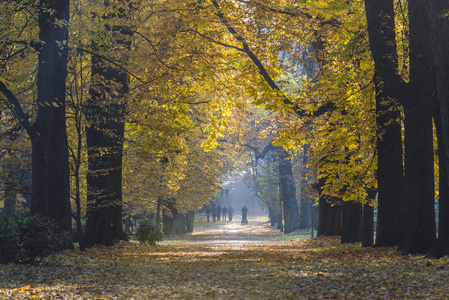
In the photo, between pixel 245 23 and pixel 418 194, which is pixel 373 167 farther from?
pixel 245 23

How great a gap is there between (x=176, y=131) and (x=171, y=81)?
166cm

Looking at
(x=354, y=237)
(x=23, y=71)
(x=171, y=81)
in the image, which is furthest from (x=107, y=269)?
(x=354, y=237)

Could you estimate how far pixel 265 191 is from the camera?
4953 centimetres

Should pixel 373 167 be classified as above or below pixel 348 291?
above

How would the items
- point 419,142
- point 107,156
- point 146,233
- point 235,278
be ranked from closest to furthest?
point 235,278
point 419,142
point 107,156
point 146,233

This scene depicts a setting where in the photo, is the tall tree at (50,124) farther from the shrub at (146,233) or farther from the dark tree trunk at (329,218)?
the dark tree trunk at (329,218)

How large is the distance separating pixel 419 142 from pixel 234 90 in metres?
8.73

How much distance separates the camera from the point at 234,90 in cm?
1920

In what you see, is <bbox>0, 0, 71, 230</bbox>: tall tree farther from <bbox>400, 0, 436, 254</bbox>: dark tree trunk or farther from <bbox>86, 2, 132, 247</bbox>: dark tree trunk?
<bbox>400, 0, 436, 254</bbox>: dark tree trunk

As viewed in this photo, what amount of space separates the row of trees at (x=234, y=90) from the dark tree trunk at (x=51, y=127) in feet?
0.10

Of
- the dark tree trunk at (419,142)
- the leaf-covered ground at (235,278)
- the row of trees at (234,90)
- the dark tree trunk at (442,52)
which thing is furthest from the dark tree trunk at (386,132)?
the dark tree trunk at (442,52)

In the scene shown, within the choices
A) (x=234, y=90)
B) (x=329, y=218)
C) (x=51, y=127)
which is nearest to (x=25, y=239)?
(x=51, y=127)

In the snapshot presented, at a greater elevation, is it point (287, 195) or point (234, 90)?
point (234, 90)

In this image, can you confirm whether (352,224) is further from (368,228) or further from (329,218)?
(329,218)
